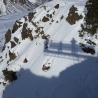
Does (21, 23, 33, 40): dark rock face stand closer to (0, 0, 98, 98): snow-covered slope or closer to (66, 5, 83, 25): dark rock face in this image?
(0, 0, 98, 98): snow-covered slope

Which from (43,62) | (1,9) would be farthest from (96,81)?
(1,9)

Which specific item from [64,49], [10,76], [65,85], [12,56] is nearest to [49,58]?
[64,49]

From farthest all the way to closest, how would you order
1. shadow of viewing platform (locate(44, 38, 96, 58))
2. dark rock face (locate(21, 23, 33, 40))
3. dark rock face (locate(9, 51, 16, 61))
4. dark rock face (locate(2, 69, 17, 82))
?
dark rock face (locate(21, 23, 33, 40))
dark rock face (locate(9, 51, 16, 61))
dark rock face (locate(2, 69, 17, 82))
shadow of viewing platform (locate(44, 38, 96, 58))

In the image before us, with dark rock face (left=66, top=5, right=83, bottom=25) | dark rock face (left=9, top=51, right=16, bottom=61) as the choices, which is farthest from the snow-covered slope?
dark rock face (left=66, top=5, right=83, bottom=25)

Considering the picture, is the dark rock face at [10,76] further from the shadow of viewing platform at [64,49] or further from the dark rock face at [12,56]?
the shadow of viewing platform at [64,49]

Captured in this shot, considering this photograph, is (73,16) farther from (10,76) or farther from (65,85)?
(65,85)
